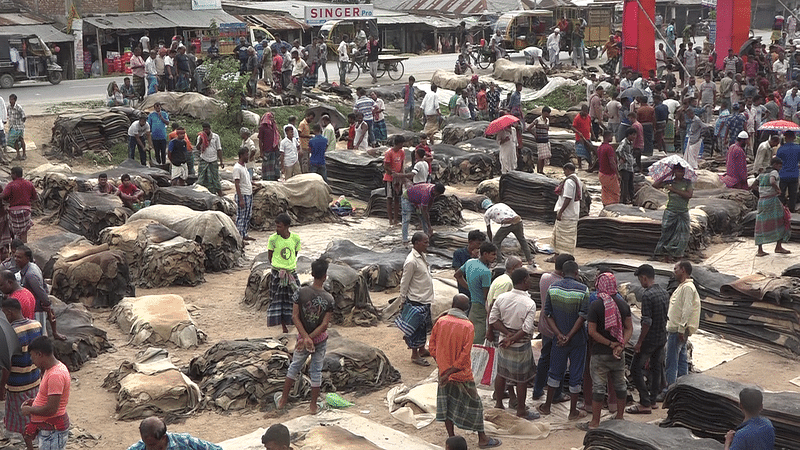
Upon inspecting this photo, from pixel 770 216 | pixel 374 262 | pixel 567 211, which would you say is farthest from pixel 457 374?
pixel 770 216

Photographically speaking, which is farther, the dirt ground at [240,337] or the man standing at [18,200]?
the man standing at [18,200]

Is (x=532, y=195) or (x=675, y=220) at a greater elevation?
(x=675, y=220)

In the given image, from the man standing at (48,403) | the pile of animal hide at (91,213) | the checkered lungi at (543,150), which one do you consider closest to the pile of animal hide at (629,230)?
the checkered lungi at (543,150)

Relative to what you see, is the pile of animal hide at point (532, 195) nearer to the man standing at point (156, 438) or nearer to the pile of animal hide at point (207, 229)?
the pile of animal hide at point (207, 229)

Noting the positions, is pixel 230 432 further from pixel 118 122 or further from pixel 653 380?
pixel 118 122

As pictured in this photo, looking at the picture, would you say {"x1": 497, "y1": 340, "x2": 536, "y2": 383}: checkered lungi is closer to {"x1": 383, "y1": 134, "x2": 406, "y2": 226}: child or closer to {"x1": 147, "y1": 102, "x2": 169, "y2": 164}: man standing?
{"x1": 383, "y1": 134, "x2": 406, "y2": 226}: child

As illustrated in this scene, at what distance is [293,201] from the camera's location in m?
16.0

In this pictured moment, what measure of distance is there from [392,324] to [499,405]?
283 cm

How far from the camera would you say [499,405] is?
29.6ft

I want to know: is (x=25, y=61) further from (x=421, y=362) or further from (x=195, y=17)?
(x=421, y=362)

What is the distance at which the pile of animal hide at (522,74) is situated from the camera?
3123 centimetres

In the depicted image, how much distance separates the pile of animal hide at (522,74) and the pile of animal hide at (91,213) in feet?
61.5

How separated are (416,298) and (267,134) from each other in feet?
26.0

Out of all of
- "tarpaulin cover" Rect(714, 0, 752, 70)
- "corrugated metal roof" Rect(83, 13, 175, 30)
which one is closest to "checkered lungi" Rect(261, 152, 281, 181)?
"corrugated metal roof" Rect(83, 13, 175, 30)
